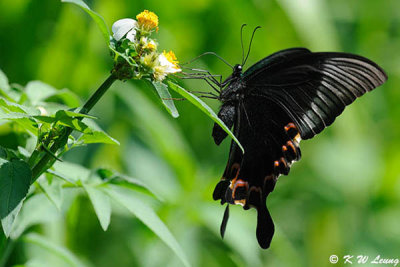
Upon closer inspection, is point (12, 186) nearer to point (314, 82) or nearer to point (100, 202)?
point (100, 202)

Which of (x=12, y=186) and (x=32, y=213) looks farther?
(x=32, y=213)

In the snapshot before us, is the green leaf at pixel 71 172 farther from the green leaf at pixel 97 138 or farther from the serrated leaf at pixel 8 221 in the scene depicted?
the serrated leaf at pixel 8 221

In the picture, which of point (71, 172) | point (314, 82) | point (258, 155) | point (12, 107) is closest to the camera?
point (12, 107)

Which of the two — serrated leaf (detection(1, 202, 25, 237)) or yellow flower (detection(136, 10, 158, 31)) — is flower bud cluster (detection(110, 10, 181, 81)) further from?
serrated leaf (detection(1, 202, 25, 237))

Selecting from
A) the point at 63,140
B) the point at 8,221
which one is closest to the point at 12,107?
the point at 63,140

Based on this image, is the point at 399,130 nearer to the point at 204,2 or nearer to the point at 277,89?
the point at 204,2

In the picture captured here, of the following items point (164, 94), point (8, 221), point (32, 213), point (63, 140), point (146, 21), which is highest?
point (146, 21)
